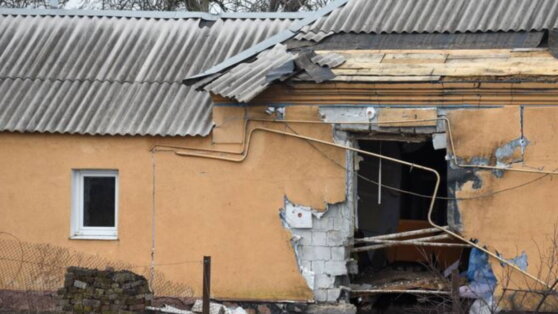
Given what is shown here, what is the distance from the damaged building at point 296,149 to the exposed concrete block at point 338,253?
0.02 metres

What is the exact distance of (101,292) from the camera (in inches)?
515

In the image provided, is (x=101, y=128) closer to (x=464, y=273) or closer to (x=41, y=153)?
(x=41, y=153)

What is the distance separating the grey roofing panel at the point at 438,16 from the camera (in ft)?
45.3

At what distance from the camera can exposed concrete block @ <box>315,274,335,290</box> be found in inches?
535

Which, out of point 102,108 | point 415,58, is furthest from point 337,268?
point 102,108

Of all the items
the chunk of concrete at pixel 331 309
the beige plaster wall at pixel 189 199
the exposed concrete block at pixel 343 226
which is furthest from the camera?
the beige plaster wall at pixel 189 199

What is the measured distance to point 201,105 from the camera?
1430 centimetres

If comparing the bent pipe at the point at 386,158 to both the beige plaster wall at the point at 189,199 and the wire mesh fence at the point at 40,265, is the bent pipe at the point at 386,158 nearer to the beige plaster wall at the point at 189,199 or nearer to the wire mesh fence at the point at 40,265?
the beige plaster wall at the point at 189,199

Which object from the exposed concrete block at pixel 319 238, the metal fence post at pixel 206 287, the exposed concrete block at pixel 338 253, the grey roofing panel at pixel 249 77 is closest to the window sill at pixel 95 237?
the metal fence post at pixel 206 287

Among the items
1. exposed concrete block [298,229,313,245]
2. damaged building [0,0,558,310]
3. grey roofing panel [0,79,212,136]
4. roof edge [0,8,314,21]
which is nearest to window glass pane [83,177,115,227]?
damaged building [0,0,558,310]

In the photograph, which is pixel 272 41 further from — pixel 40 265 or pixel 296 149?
pixel 40 265

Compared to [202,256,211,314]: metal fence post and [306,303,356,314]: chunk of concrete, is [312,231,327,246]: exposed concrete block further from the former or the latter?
[202,256,211,314]: metal fence post

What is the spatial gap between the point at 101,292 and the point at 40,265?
1609 millimetres

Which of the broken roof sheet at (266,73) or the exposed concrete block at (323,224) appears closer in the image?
the broken roof sheet at (266,73)
